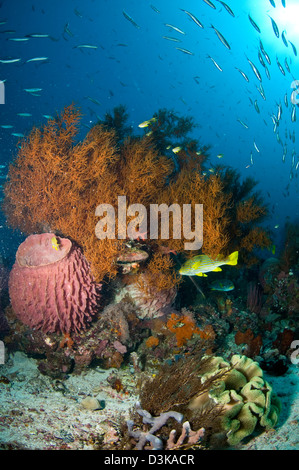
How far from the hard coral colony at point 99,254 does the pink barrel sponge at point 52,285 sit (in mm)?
20

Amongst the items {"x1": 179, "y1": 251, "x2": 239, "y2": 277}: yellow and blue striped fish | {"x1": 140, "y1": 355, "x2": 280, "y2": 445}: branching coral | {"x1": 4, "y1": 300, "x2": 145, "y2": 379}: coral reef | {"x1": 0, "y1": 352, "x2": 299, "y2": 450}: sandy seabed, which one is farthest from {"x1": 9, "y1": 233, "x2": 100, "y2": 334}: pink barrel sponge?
{"x1": 140, "y1": 355, "x2": 280, "y2": 445}: branching coral

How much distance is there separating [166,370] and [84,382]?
7.17 ft

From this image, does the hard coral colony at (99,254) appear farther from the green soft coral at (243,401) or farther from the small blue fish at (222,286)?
the green soft coral at (243,401)

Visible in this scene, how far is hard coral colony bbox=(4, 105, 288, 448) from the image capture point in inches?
182

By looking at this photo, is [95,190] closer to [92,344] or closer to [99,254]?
[99,254]

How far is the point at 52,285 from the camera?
14.6 feet

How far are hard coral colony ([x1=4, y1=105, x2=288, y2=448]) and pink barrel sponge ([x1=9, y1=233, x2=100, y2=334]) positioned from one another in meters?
0.02

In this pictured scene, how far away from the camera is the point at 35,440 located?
280cm

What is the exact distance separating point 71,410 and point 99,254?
2.59 metres

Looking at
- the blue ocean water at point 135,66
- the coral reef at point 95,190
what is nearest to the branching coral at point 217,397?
the coral reef at point 95,190

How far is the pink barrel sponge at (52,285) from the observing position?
4461 millimetres

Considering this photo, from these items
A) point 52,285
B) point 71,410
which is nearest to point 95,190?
point 52,285

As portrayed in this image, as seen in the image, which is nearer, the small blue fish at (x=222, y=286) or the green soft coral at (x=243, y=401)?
the green soft coral at (x=243, y=401)

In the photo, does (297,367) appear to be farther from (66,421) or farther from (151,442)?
(66,421)
